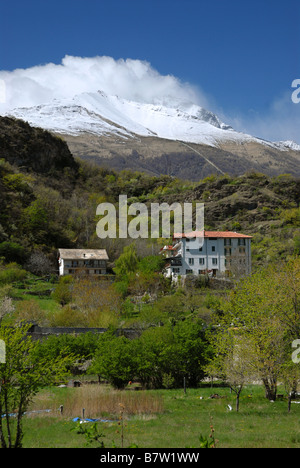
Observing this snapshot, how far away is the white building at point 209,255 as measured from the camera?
55.5 m

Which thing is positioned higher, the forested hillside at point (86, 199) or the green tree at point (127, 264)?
the forested hillside at point (86, 199)

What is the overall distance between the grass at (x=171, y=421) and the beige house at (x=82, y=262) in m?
38.2

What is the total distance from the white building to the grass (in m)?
32.7

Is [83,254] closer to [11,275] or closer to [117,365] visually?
[11,275]

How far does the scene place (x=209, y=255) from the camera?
188ft

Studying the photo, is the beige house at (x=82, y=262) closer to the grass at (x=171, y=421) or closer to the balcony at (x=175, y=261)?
the balcony at (x=175, y=261)

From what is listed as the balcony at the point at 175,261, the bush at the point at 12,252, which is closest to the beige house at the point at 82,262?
the bush at the point at 12,252

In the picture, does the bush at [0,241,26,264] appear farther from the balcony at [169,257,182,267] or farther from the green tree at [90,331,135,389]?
the green tree at [90,331,135,389]

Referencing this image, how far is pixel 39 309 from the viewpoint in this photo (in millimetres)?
38500

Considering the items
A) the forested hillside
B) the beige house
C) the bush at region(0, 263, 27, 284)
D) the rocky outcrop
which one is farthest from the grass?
the rocky outcrop

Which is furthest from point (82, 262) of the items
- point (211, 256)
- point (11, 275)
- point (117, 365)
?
point (117, 365)

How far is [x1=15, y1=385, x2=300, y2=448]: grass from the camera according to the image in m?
12.8
